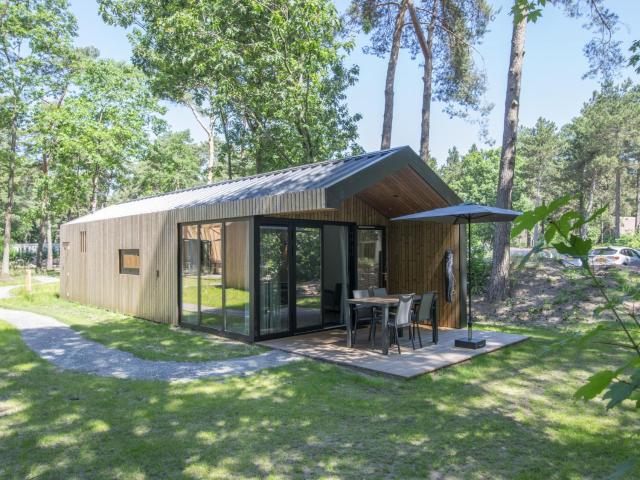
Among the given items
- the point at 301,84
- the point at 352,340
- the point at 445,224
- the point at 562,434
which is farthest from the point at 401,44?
the point at 562,434

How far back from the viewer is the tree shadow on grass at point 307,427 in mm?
3234

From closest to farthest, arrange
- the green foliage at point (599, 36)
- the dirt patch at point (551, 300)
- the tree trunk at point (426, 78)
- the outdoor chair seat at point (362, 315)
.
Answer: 1. the outdoor chair seat at point (362, 315)
2. the dirt patch at point (551, 300)
3. the green foliage at point (599, 36)
4. the tree trunk at point (426, 78)

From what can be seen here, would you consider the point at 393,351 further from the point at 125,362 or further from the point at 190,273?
the point at 190,273

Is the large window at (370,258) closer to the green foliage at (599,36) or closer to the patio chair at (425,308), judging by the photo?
the patio chair at (425,308)

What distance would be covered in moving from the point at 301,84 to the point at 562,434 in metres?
11.9

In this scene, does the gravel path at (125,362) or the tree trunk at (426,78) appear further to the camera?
the tree trunk at (426,78)

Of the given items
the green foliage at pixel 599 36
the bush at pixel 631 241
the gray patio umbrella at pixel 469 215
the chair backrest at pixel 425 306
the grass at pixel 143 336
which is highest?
the green foliage at pixel 599 36

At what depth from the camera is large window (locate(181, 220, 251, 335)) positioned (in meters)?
7.46

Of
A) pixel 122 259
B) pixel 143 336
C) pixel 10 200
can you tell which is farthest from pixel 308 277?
pixel 10 200

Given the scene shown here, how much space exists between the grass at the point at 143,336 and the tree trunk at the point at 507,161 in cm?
630

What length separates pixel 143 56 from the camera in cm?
1802

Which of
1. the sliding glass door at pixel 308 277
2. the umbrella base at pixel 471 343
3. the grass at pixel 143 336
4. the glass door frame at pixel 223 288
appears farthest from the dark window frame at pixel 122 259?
the umbrella base at pixel 471 343

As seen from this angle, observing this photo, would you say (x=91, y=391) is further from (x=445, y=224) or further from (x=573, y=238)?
(x=445, y=224)

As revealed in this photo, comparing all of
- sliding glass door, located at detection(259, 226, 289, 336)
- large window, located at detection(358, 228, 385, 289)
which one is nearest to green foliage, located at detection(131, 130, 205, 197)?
large window, located at detection(358, 228, 385, 289)
